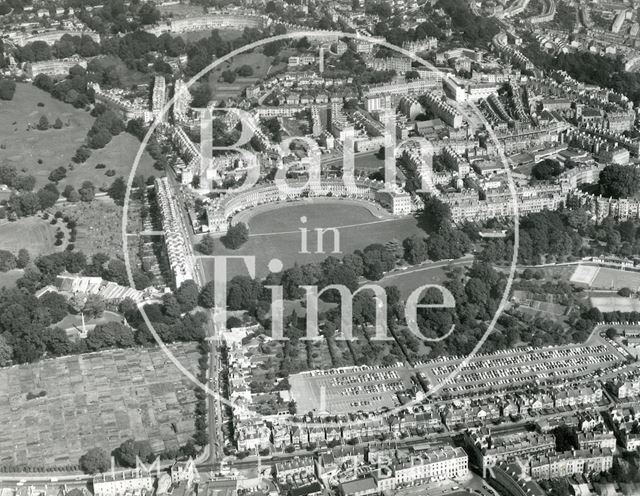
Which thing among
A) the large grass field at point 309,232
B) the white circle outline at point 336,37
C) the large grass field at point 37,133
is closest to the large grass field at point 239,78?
the white circle outline at point 336,37

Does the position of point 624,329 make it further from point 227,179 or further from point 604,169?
point 227,179

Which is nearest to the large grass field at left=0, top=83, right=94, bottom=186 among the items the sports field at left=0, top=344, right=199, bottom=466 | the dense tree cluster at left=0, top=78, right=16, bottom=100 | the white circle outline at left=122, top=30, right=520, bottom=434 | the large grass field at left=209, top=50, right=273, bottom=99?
the dense tree cluster at left=0, top=78, right=16, bottom=100

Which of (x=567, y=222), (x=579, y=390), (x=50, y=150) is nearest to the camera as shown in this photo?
(x=579, y=390)

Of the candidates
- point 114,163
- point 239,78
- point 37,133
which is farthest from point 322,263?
point 239,78

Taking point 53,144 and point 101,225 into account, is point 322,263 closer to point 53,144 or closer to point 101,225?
point 101,225

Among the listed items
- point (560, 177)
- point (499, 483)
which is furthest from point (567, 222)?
point (499, 483)

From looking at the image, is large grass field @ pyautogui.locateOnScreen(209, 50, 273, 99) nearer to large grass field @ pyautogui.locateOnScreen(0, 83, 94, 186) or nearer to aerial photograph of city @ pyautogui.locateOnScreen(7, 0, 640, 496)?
aerial photograph of city @ pyautogui.locateOnScreen(7, 0, 640, 496)
